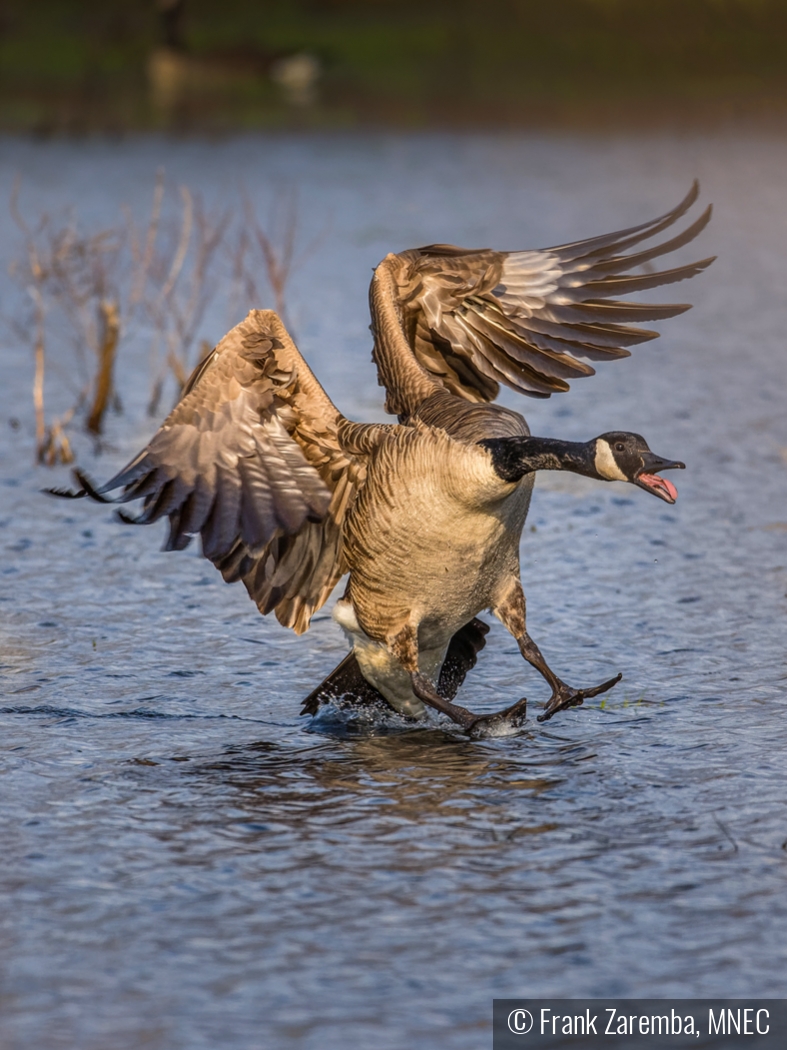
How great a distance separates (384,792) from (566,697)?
3.06ft

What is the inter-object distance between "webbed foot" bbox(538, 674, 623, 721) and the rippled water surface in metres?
0.16

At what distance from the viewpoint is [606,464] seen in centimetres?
554

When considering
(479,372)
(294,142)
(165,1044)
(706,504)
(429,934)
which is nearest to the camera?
(165,1044)

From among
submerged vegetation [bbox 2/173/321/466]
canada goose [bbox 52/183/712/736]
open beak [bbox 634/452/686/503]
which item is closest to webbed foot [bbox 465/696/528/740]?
canada goose [bbox 52/183/712/736]

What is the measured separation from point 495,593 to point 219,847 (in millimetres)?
1762

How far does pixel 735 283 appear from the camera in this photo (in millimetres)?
17172

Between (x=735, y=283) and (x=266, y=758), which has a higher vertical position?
(x=735, y=283)

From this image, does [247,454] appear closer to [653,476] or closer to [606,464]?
[606,464]

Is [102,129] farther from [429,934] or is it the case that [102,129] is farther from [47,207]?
[429,934]

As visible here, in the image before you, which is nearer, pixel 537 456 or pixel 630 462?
pixel 630 462

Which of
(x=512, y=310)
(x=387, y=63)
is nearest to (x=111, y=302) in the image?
(x=512, y=310)

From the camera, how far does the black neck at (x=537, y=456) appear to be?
18.4 feet

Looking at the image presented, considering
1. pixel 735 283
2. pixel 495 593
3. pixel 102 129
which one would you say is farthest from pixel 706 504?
pixel 102 129

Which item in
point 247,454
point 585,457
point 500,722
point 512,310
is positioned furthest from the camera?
point 512,310
